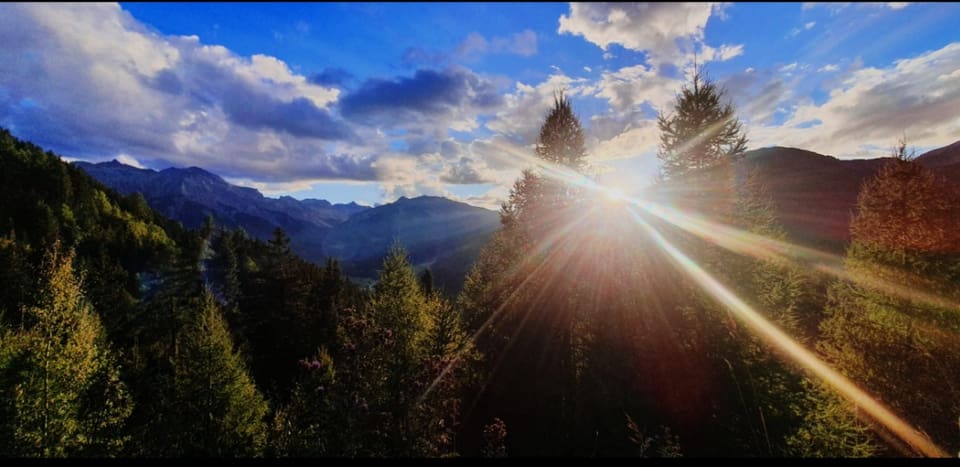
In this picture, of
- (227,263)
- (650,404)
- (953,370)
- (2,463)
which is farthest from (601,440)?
(227,263)

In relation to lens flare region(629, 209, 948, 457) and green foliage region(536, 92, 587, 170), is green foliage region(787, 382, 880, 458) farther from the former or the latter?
green foliage region(536, 92, 587, 170)

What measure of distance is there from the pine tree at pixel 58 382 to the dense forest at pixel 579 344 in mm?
66

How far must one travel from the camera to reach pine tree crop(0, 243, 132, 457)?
44.7 ft

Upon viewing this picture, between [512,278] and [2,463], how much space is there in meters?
28.6

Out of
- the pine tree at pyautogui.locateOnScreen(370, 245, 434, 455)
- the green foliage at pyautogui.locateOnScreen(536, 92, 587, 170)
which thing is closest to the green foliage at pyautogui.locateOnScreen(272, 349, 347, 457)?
the pine tree at pyautogui.locateOnScreen(370, 245, 434, 455)

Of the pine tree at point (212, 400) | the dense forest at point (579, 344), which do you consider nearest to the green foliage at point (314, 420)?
the dense forest at point (579, 344)

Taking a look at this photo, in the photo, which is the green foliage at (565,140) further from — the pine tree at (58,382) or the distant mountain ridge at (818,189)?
the distant mountain ridge at (818,189)

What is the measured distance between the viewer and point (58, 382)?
1455cm

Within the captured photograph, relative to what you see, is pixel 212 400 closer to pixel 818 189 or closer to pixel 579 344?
pixel 579 344

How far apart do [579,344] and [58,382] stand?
24.0 metres

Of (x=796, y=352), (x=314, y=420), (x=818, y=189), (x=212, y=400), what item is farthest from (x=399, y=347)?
(x=818, y=189)

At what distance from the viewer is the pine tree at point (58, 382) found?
13.6 metres

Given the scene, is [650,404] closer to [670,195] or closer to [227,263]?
[670,195]

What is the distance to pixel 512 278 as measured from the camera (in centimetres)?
3088
